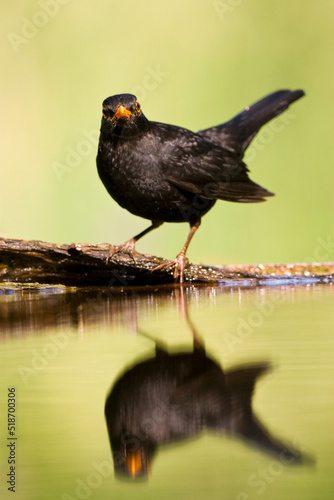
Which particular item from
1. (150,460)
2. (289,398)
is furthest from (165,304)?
(150,460)

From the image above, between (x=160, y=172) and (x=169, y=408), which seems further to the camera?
(x=160, y=172)

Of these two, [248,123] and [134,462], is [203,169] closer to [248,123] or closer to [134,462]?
[248,123]

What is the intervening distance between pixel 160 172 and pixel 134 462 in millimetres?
3116

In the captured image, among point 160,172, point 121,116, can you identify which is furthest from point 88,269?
point 121,116

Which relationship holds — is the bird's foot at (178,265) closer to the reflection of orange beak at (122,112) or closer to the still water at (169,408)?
the reflection of orange beak at (122,112)

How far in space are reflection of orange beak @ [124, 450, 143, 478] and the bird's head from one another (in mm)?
3052

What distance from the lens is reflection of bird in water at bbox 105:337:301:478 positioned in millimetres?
794

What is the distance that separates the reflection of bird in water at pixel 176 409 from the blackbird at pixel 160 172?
215cm

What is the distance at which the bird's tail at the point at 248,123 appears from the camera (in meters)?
4.88

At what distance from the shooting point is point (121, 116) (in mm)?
3691

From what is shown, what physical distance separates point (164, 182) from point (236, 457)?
3.10 m

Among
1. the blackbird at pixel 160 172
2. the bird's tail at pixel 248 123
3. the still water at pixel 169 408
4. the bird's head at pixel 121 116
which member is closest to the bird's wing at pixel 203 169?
the blackbird at pixel 160 172

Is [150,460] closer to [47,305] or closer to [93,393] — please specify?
[93,393]

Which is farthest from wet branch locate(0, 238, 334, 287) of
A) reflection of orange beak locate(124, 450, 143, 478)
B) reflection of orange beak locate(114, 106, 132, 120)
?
reflection of orange beak locate(124, 450, 143, 478)
